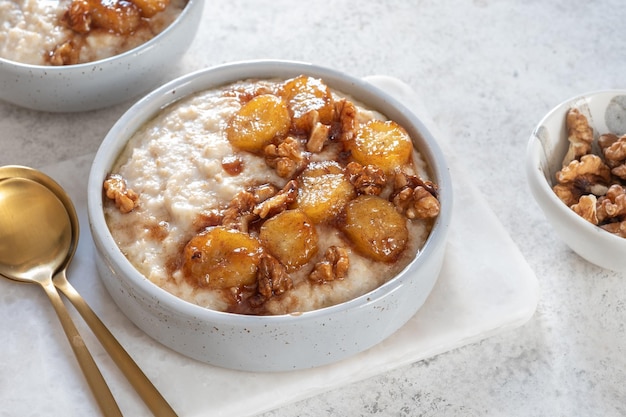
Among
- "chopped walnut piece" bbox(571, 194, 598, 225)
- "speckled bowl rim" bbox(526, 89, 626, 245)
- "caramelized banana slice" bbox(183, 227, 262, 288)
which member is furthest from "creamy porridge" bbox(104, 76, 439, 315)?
"chopped walnut piece" bbox(571, 194, 598, 225)

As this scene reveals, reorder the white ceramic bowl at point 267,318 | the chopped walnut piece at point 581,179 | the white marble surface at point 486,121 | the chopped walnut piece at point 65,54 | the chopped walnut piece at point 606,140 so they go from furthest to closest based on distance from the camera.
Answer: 1. the chopped walnut piece at point 65,54
2. the chopped walnut piece at point 606,140
3. the chopped walnut piece at point 581,179
4. the white marble surface at point 486,121
5. the white ceramic bowl at point 267,318

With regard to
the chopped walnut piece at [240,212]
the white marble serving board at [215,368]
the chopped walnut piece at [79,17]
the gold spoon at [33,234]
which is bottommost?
the white marble serving board at [215,368]

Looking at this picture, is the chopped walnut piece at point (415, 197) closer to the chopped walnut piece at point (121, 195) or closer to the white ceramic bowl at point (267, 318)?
the white ceramic bowl at point (267, 318)

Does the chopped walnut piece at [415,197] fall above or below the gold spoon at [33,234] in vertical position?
above

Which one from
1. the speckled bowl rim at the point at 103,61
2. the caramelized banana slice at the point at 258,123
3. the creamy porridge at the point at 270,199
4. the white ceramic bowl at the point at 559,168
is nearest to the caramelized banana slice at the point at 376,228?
the creamy porridge at the point at 270,199

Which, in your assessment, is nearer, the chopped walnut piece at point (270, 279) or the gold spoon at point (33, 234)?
the chopped walnut piece at point (270, 279)

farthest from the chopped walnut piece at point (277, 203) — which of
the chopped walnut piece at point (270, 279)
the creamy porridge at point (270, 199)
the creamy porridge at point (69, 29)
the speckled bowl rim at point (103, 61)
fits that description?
the creamy porridge at point (69, 29)

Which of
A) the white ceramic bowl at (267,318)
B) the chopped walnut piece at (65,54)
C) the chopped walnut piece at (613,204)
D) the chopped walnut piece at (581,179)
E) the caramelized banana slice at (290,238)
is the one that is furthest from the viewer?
the chopped walnut piece at (65,54)

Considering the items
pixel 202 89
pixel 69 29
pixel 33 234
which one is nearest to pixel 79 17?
pixel 69 29
